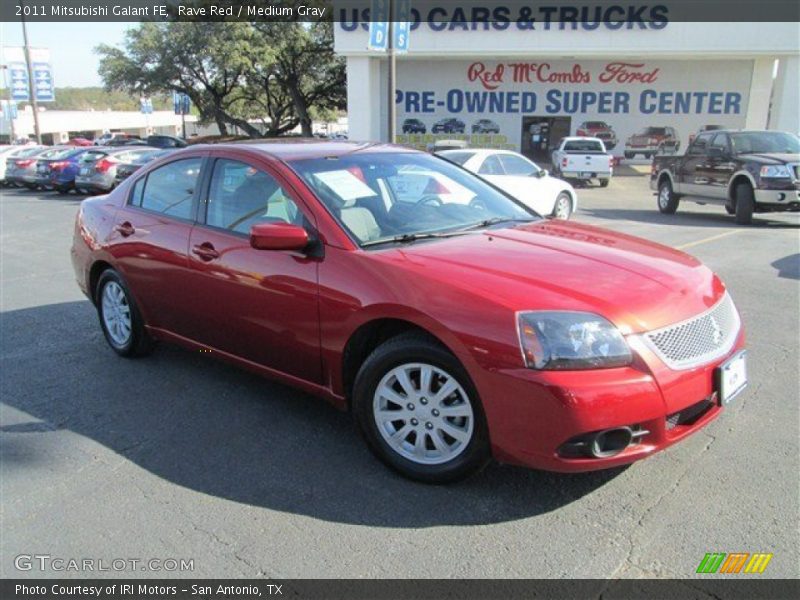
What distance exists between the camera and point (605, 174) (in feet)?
74.7

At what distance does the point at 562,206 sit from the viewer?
41.8 ft

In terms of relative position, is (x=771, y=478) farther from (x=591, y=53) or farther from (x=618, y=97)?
(x=618, y=97)

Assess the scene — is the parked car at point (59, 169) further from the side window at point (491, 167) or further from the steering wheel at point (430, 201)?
the steering wheel at point (430, 201)

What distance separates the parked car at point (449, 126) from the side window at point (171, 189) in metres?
27.2

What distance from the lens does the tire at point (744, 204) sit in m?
12.1

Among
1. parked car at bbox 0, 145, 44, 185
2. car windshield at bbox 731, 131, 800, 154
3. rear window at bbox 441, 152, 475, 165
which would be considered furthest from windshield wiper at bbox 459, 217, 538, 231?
parked car at bbox 0, 145, 44, 185

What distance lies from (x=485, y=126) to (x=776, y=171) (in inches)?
803

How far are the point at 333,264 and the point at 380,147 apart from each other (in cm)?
142

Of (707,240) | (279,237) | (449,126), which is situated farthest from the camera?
(449,126)

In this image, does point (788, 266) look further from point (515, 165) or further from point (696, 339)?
point (696, 339)

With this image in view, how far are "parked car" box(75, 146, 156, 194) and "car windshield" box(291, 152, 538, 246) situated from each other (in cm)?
1683

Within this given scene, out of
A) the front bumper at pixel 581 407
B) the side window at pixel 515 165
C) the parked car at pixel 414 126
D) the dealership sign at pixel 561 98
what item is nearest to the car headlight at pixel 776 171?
the side window at pixel 515 165

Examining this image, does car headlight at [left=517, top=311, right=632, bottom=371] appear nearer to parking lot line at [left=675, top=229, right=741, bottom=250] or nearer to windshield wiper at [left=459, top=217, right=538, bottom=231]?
windshield wiper at [left=459, top=217, right=538, bottom=231]

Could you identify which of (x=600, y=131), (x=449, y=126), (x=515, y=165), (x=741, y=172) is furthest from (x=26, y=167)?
(x=600, y=131)
